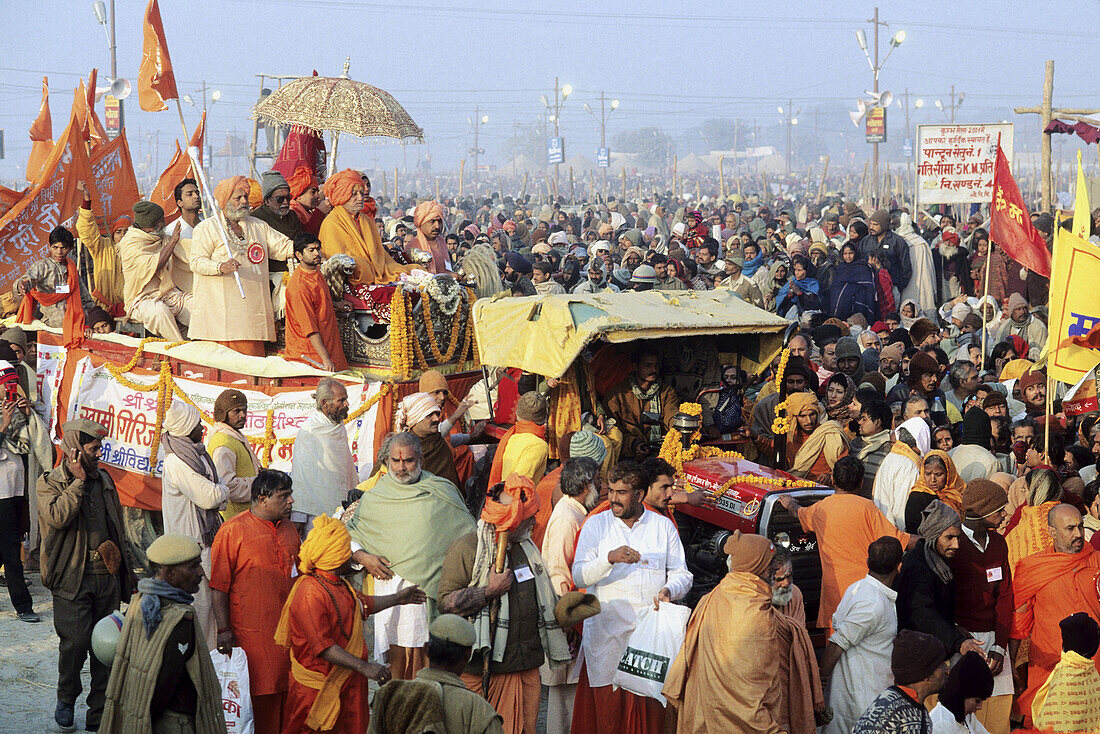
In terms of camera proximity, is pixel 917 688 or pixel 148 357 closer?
pixel 917 688

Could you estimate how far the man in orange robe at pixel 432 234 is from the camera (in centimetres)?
1008

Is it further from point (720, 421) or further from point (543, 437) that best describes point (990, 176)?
point (543, 437)

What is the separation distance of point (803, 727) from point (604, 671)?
0.98 m

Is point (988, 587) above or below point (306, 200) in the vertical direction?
below

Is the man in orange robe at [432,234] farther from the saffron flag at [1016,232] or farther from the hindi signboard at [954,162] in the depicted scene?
the hindi signboard at [954,162]

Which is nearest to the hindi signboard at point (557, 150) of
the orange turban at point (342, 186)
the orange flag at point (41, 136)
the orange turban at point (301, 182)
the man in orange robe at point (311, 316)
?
the orange flag at point (41, 136)

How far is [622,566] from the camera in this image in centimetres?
573

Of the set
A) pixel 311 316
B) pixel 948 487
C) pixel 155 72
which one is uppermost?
pixel 155 72

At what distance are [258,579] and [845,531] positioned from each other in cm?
298

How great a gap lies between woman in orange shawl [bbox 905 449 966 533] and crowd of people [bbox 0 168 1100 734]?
0.07 ft

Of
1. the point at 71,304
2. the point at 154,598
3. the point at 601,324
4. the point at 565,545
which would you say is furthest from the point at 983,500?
the point at 71,304

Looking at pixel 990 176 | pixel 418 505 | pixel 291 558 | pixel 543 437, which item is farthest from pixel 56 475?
pixel 990 176

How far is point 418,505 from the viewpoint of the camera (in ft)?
18.8

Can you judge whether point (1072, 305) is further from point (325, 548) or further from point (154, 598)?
point (154, 598)
